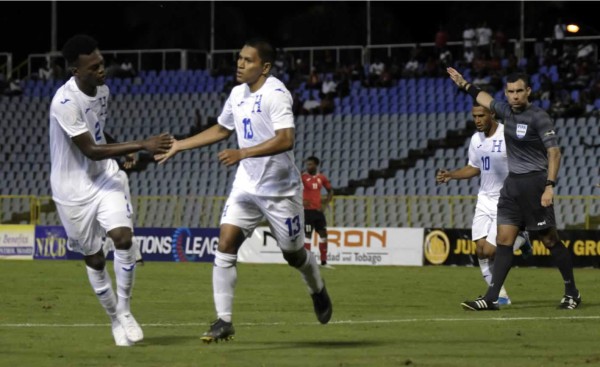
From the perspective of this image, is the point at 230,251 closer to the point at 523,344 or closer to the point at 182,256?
the point at 523,344

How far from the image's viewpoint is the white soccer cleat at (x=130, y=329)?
1043cm

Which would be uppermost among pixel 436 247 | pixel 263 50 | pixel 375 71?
pixel 375 71

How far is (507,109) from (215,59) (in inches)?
1161

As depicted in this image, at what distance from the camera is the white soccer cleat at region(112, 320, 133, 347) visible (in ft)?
34.0

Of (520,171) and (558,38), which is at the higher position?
(558,38)

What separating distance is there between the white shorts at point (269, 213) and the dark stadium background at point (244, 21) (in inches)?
1386

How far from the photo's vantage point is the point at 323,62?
131ft

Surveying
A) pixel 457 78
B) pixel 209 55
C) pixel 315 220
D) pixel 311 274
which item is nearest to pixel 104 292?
pixel 311 274

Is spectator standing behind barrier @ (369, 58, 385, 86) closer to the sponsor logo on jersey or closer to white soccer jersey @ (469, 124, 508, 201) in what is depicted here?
the sponsor logo on jersey

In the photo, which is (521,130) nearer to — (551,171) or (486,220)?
(551,171)

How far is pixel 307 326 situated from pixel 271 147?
113 inches

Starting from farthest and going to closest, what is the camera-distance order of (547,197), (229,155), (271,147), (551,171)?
(551,171)
(547,197)
(271,147)
(229,155)

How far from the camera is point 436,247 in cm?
2833

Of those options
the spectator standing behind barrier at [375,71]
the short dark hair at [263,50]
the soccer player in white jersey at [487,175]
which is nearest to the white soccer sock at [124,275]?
the short dark hair at [263,50]
